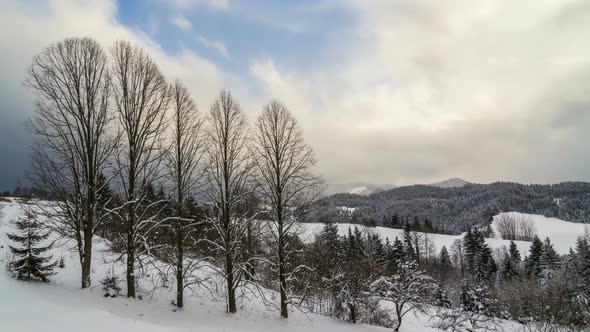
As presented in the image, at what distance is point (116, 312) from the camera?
11359 millimetres

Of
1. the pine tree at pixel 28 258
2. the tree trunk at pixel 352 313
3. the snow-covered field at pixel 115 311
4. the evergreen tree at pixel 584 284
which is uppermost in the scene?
the pine tree at pixel 28 258

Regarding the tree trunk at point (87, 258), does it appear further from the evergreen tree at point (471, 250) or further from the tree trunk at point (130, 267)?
the evergreen tree at point (471, 250)

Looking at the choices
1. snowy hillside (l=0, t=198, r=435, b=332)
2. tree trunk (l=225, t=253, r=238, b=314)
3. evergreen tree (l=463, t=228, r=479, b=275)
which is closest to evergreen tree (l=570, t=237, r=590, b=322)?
snowy hillside (l=0, t=198, r=435, b=332)

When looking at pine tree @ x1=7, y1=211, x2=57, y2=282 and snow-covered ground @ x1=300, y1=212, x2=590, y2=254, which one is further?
snow-covered ground @ x1=300, y1=212, x2=590, y2=254

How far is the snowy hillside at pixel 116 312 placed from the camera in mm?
8609

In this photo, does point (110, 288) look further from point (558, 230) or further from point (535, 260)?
point (558, 230)

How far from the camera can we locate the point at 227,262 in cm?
1424

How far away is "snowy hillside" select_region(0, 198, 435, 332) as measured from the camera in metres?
8.61

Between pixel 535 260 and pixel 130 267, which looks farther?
pixel 535 260

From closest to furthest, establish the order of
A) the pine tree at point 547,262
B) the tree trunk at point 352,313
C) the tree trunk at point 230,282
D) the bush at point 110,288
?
the bush at point 110,288 → the tree trunk at point 230,282 → the tree trunk at point 352,313 → the pine tree at point 547,262

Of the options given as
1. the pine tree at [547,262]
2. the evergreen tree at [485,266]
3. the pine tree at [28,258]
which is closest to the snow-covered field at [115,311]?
the pine tree at [28,258]

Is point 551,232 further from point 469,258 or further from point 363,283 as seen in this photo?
point 363,283

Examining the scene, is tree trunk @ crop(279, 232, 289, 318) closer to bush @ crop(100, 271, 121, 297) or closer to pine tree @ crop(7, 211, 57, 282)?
bush @ crop(100, 271, 121, 297)

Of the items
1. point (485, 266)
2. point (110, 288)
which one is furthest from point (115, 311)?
point (485, 266)
